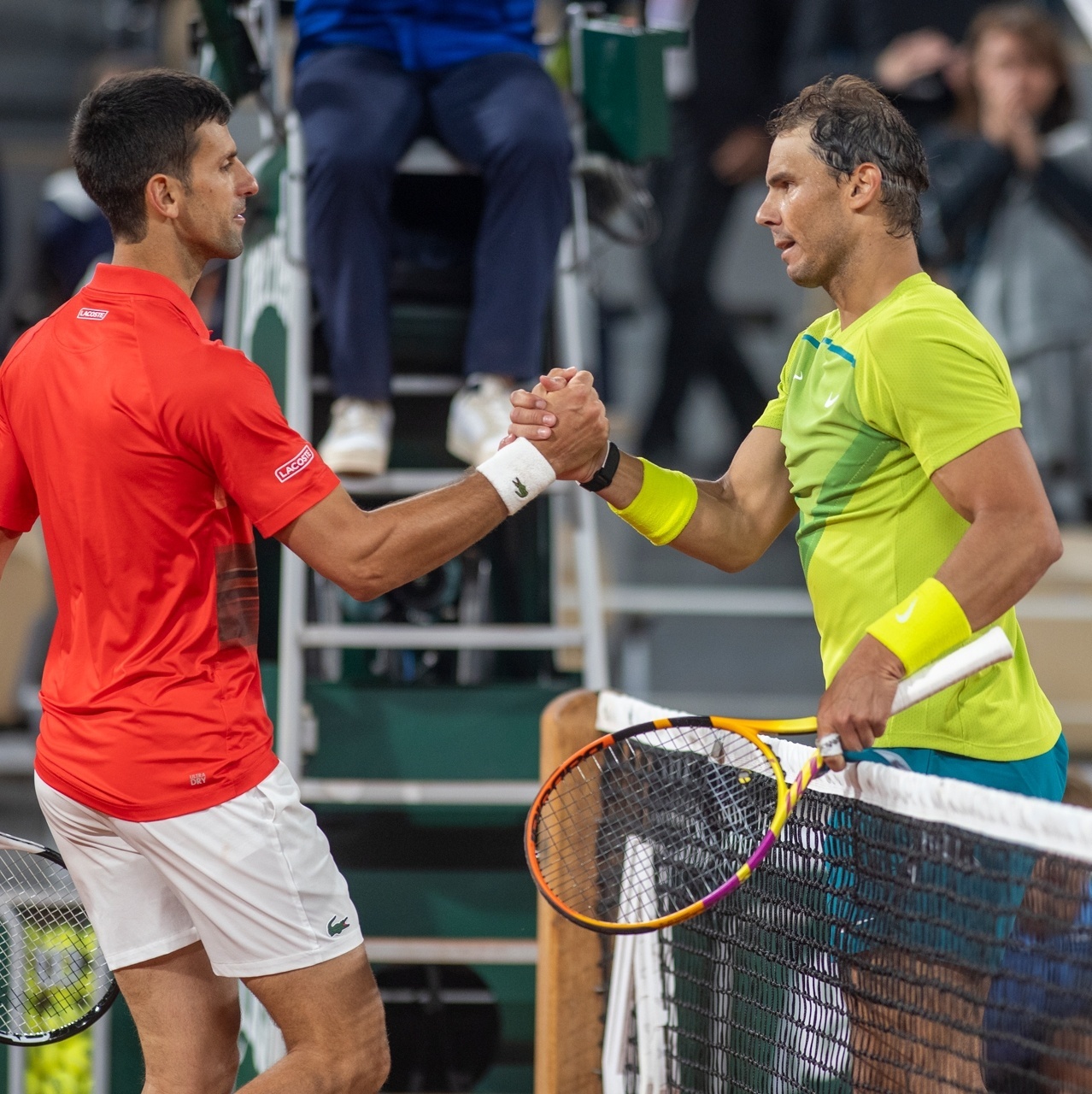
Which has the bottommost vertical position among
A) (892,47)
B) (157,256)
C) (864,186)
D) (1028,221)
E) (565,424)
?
(565,424)

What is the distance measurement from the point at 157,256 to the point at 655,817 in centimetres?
116

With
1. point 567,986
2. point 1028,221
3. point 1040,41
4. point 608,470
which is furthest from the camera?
point 1028,221

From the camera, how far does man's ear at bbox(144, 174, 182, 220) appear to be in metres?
2.22

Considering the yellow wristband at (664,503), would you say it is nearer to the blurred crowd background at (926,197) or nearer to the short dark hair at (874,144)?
the short dark hair at (874,144)

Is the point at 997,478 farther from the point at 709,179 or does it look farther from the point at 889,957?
the point at 709,179

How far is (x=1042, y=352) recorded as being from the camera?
545 cm

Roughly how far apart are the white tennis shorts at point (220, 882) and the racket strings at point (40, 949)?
29 cm

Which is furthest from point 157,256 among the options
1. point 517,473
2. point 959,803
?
point 959,803

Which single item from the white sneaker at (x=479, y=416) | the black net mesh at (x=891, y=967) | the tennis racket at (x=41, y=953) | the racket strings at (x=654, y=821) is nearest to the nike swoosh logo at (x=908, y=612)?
the black net mesh at (x=891, y=967)

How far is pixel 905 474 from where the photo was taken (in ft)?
7.06

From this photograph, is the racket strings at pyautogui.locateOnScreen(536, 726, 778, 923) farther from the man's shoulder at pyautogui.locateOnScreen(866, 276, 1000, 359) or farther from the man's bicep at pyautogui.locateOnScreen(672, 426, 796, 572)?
the man's shoulder at pyautogui.locateOnScreen(866, 276, 1000, 359)

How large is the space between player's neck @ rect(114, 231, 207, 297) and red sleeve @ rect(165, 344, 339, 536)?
173 mm

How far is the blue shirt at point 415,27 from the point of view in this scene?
3826 millimetres

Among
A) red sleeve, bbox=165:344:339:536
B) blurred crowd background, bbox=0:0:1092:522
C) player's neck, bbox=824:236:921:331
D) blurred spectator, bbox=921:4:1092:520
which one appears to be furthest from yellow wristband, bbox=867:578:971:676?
blurred spectator, bbox=921:4:1092:520
